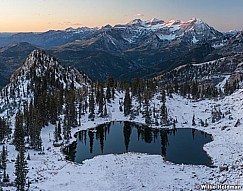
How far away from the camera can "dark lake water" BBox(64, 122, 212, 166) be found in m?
106

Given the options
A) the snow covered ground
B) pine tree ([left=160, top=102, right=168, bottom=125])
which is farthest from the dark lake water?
pine tree ([left=160, top=102, right=168, bottom=125])

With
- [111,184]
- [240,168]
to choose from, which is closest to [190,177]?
[240,168]

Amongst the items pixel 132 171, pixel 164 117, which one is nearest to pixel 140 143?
pixel 164 117

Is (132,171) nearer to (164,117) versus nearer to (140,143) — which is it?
(140,143)

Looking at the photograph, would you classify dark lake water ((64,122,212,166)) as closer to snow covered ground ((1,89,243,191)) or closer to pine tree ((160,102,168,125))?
snow covered ground ((1,89,243,191))

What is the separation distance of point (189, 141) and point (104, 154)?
→ 127 ft

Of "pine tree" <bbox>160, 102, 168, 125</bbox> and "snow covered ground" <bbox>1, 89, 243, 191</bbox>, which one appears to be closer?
"snow covered ground" <bbox>1, 89, 243, 191</bbox>

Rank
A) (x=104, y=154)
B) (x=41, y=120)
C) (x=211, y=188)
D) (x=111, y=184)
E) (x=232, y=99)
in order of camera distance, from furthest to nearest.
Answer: (x=232, y=99) < (x=41, y=120) < (x=104, y=154) < (x=111, y=184) < (x=211, y=188)

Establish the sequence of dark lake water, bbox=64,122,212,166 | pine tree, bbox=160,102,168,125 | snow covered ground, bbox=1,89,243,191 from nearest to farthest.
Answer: snow covered ground, bbox=1,89,243,191 < dark lake water, bbox=64,122,212,166 < pine tree, bbox=160,102,168,125

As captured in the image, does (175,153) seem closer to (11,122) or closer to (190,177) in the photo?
(190,177)

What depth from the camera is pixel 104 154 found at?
110 metres

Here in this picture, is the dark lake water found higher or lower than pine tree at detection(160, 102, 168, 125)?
lower

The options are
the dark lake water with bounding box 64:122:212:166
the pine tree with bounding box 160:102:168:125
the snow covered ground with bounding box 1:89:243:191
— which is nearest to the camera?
the snow covered ground with bounding box 1:89:243:191

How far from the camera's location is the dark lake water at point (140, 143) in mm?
106375
